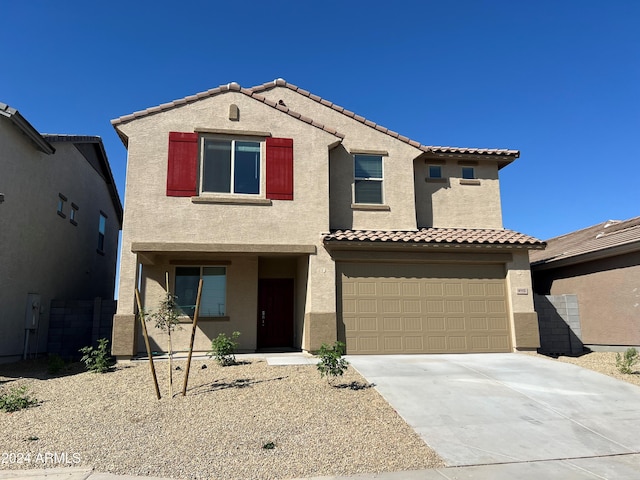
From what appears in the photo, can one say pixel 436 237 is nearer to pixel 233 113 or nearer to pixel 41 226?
pixel 233 113

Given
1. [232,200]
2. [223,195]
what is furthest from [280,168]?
[223,195]

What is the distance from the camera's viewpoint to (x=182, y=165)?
1275 cm

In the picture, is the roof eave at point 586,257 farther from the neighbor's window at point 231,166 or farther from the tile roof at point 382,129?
the neighbor's window at point 231,166

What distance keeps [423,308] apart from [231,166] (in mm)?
6681

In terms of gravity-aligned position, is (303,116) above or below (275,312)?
above

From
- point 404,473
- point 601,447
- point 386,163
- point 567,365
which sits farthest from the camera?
point 386,163

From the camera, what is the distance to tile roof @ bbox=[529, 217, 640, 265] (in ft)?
50.2

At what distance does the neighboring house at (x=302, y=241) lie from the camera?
12555mm

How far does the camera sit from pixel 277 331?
14.9m

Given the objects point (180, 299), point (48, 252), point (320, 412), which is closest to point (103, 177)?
point (48, 252)

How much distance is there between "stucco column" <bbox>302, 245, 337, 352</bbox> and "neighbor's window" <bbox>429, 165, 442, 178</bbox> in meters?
5.15

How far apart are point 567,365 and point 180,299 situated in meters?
10.4

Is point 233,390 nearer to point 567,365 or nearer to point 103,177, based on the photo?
point 567,365

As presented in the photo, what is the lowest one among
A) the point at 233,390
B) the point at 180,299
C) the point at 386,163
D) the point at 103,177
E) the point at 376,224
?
the point at 233,390
